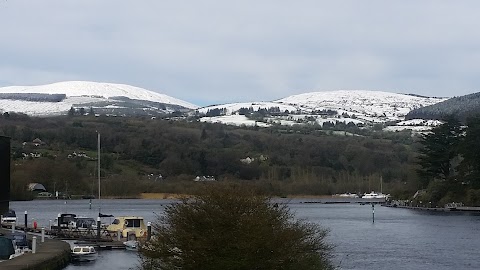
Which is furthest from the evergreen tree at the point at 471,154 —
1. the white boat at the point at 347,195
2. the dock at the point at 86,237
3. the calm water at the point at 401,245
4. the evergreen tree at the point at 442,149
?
the white boat at the point at 347,195

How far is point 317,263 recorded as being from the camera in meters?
28.8

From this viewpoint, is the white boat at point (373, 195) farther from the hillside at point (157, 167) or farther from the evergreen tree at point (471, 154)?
the evergreen tree at point (471, 154)

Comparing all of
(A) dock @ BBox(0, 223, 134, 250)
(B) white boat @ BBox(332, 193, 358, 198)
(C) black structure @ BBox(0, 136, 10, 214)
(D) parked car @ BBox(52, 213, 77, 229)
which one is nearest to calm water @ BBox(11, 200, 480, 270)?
(A) dock @ BBox(0, 223, 134, 250)

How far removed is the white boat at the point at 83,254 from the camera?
155ft

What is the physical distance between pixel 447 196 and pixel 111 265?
7544 cm

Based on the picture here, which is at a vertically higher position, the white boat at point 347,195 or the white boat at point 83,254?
the white boat at point 83,254

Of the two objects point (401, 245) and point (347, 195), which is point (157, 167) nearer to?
point (347, 195)

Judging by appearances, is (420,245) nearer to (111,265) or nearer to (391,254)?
(391,254)

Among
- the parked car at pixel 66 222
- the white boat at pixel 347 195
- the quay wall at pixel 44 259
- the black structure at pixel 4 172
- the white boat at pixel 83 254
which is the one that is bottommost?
the white boat at pixel 347 195

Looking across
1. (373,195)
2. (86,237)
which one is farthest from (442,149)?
(373,195)

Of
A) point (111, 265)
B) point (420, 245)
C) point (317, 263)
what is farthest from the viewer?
point (420, 245)

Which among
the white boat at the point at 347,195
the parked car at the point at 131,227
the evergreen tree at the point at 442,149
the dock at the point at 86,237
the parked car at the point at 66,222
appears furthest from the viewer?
the white boat at the point at 347,195

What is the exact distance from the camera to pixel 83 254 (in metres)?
47.6

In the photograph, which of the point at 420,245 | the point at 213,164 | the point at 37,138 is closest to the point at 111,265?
the point at 420,245
